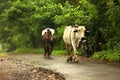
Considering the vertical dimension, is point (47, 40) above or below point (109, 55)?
above

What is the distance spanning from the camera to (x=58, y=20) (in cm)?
2567

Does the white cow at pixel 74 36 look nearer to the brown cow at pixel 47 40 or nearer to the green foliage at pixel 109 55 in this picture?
the green foliage at pixel 109 55

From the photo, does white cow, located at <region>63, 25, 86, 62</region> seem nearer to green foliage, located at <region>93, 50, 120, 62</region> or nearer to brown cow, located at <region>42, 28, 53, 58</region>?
green foliage, located at <region>93, 50, 120, 62</region>

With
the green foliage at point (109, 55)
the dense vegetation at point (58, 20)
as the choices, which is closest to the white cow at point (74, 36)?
the green foliage at point (109, 55)

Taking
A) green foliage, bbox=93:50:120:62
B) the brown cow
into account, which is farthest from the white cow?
the brown cow

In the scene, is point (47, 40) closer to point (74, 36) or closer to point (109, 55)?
point (74, 36)

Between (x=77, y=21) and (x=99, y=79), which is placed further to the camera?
(x=77, y=21)

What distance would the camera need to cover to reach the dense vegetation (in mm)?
20237

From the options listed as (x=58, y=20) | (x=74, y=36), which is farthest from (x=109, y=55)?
(x=58, y=20)

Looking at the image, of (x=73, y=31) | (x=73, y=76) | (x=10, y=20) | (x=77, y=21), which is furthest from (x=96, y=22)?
(x=10, y=20)

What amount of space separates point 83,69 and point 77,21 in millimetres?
8210

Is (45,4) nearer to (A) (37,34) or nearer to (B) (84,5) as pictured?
(A) (37,34)

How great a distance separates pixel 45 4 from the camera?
32906mm

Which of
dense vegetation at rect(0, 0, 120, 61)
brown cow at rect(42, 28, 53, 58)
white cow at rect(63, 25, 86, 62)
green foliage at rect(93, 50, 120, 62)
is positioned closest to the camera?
green foliage at rect(93, 50, 120, 62)
